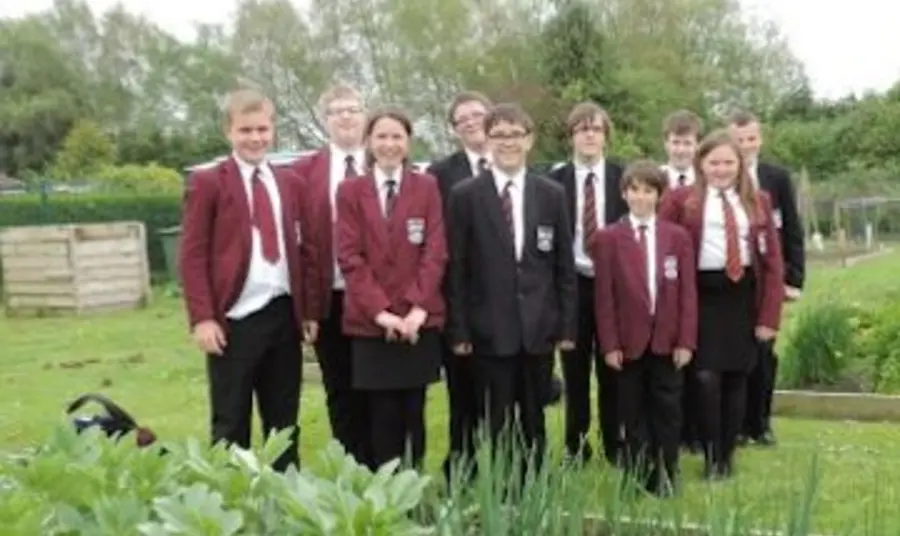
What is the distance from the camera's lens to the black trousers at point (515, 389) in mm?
5410

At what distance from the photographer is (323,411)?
815 cm

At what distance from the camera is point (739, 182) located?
A: 5902mm

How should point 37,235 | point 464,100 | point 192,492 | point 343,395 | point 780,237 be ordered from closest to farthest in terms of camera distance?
point 192,492 < point 343,395 < point 464,100 < point 780,237 < point 37,235

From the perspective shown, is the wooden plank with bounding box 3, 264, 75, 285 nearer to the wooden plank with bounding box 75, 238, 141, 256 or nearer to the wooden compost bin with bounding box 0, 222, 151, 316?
the wooden compost bin with bounding box 0, 222, 151, 316

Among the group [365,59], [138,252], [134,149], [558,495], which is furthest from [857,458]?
[134,149]

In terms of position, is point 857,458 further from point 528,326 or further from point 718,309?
point 528,326

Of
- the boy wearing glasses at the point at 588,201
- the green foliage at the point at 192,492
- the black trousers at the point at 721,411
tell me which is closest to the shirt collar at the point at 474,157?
the boy wearing glasses at the point at 588,201

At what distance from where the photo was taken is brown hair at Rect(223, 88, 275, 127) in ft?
16.8

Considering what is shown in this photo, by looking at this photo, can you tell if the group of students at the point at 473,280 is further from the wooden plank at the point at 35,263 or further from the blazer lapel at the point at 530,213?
the wooden plank at the point at 35,263

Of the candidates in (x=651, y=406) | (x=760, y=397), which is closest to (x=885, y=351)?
(x=760, y=397)

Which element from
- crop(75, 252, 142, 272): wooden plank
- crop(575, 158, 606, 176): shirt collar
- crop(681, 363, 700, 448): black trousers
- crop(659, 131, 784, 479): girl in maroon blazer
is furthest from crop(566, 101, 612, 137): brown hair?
crop(75, 252, 142, 272): wooden plank

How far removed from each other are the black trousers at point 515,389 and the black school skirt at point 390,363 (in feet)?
0.76

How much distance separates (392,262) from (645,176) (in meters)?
1.10

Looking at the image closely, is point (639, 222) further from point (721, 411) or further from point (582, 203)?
point (721, 411)
